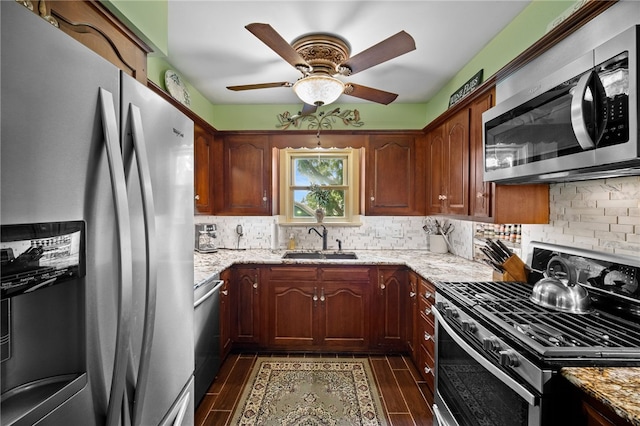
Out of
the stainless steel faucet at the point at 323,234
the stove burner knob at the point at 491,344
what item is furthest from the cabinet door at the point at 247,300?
the stove burner knob at the point at 491,344

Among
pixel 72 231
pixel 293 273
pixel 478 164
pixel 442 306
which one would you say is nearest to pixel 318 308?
pixel 293 273

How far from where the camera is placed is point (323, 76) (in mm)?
2049

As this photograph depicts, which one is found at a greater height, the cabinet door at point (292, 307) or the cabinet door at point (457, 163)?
the cabinet door at point (457, 163)

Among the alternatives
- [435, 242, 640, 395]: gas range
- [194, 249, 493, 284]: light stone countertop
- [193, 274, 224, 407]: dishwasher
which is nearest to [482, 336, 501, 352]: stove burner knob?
[435, 242, 640, 395]: gas range

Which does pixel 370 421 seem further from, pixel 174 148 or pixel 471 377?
pixel 174 148

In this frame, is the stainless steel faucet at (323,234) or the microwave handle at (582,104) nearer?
the microwave handle at (582,104)

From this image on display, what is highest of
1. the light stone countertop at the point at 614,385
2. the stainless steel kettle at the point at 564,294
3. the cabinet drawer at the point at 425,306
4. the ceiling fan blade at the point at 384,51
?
the ceiling fan blade at the point at 384,51

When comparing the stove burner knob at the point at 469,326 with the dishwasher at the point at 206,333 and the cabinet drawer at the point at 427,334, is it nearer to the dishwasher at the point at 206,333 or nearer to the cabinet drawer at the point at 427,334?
the cabinet drawer at the point at 427,334

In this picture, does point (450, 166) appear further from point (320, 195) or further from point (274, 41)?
point (274, 41)

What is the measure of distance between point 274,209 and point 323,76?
167 centimetres

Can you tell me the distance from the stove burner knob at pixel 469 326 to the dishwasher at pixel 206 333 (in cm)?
149

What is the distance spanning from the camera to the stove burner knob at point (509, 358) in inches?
43.1

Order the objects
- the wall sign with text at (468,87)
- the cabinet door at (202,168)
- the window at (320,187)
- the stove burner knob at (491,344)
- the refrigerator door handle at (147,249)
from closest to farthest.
→ the refrigerator door handle at (147,249) → the stove burner knob at (491,344) → the wall sign with text at (468,87) → the cabinet door at (202,168) → the window at (320,187)

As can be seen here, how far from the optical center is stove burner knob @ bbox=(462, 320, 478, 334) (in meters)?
1.38
